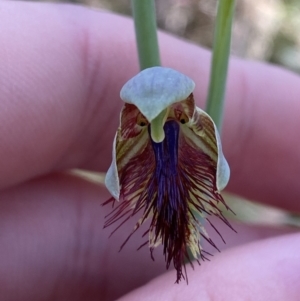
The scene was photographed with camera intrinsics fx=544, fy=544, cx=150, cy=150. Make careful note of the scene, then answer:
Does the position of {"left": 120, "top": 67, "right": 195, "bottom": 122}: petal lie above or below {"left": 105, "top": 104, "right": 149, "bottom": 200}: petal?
above

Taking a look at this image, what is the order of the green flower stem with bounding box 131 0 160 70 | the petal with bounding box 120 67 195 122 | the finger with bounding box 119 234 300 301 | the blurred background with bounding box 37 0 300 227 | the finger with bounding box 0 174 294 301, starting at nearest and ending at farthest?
the petal with bounding box 120 67 195 122, the green flower stem with bounding box 131 0 160 70, the finger with bounding box 119 234 300 301, the finger with bounding box 0 174 294 301, the blurred background with bounding box 37 0 300 227

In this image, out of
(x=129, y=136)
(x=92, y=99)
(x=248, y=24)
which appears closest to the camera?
(x=129, y=136)

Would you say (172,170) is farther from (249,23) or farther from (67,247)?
(249,23)

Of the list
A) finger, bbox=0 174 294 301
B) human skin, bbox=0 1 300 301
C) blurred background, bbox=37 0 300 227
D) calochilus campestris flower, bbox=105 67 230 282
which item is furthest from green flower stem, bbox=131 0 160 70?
blurred background, bbox=37 0 300 227

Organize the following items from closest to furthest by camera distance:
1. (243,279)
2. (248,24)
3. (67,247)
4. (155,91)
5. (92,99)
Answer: (155,91) < (243,279) < (92,99) < (67,247) < (248,24)

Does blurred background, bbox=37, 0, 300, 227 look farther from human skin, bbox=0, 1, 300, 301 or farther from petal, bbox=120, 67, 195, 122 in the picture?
petal, bbox=120, 67, 195, 122

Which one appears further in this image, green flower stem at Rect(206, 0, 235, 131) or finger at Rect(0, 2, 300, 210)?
finger at Rect(0, 2, 300, 210)

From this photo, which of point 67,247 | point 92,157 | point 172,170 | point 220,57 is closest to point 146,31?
point 220,57

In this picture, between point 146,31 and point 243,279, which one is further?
point 243,279

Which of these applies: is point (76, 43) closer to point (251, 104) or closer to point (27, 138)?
point (27, 138)
